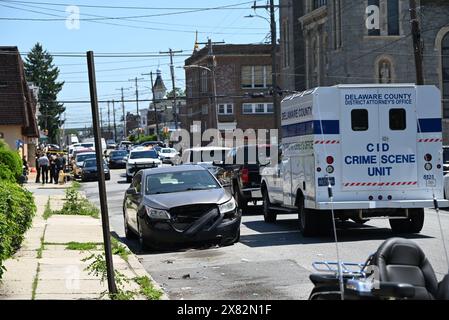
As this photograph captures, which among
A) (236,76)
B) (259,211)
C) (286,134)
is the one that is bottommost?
(259,211)

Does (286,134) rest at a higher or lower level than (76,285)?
higher

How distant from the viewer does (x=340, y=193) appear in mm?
15617

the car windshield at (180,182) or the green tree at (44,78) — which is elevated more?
the green tree at (44,78)

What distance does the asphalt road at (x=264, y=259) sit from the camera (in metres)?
10.8

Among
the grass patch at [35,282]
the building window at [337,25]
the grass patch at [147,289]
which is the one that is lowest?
the grass patch at [147,289]

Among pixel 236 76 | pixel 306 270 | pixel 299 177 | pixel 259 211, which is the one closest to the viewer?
pixel 306 270

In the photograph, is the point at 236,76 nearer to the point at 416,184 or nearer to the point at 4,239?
the point at 416,184

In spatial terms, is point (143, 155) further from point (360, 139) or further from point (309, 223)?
point (360, 139)

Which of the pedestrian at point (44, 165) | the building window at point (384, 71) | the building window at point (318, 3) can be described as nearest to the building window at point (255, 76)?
the building window at point (318, 3)

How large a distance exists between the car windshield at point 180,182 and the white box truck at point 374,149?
2.06m

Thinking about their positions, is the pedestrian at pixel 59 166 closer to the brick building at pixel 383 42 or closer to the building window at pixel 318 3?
the brick building at pixel 383 42

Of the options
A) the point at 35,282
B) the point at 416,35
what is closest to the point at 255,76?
the point at 416,35
